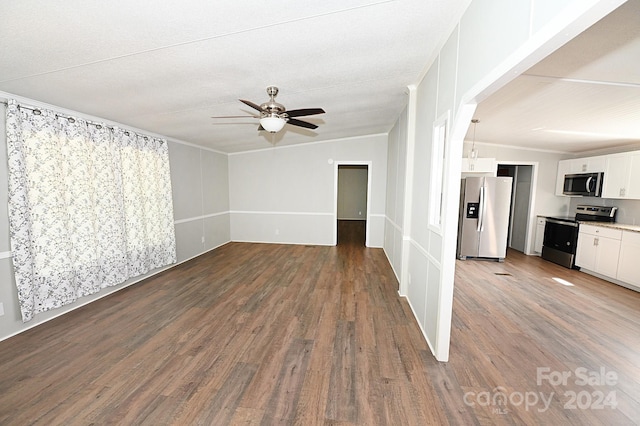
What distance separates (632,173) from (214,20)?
251 inches

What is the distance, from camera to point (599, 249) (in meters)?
4.43

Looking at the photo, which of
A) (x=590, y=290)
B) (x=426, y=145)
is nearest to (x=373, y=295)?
(x=426, y=145)

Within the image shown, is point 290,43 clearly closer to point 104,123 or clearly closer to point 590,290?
point 104,123

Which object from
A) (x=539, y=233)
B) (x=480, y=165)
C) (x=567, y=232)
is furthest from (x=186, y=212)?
(x=539, y=233)

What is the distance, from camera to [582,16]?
92 centimetres

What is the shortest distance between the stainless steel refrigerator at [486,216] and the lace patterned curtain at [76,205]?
19.4ft

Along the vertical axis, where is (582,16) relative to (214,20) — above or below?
below

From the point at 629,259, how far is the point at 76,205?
7.68 meters

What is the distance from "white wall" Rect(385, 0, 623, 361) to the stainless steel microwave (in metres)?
4.01

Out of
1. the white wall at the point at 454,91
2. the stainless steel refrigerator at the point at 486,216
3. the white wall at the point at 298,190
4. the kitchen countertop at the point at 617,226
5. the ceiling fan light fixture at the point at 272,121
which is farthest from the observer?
the white wall at the point at 298,190

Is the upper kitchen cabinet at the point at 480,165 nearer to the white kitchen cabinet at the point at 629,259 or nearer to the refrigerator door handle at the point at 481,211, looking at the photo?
the refrigerator door handle at the point at 481,211

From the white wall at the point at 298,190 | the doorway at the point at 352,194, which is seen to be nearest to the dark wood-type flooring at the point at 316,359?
the white wall at the point at 298,190

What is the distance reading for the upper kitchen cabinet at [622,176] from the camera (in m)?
4.23

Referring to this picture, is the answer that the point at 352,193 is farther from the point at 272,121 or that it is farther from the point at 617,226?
the point at 272,121
